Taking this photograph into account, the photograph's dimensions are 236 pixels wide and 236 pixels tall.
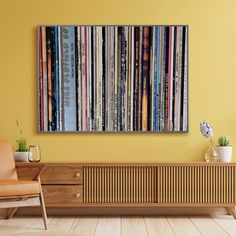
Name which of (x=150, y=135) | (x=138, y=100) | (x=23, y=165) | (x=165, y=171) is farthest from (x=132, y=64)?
(x=23, y=165)

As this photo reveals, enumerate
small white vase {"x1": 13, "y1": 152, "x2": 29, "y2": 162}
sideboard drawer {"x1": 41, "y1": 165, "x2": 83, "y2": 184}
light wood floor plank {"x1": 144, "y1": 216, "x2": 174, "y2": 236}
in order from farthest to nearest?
small white vase {"x1": 13, "y1": 152, "x2": 29, "y2": 162} → sideboard drawer {"x1": 41, "y1": 165, "x2": 83, "y2": 184} → light wood floor plank {"x1": 144, "y1": 216, "x2": 174, "y2": 236}

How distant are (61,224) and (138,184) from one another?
69cm

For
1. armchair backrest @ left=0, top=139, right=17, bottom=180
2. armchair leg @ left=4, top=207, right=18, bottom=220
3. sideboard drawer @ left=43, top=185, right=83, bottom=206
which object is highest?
armchair backrest @ left=0, top=139, right=17, bottom=180

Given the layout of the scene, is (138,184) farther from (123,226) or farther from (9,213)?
(9,213)

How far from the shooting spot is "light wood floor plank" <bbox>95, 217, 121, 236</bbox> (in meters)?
3.63

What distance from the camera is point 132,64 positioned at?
4531mm

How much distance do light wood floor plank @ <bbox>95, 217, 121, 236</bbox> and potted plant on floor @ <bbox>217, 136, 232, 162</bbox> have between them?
37.8 inches

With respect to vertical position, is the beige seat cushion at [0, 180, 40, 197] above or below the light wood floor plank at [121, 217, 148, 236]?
above

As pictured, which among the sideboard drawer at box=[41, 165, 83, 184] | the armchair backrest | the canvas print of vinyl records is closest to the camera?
the armchair backrest

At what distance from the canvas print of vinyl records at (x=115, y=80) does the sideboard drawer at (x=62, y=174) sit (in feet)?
1.33

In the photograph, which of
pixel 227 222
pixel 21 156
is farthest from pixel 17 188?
pixel 227 222

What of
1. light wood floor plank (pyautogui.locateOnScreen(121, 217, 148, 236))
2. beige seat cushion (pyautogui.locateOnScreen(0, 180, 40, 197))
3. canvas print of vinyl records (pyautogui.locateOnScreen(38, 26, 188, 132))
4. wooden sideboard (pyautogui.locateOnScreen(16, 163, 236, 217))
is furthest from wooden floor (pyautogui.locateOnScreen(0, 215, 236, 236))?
canvas print of vinyl records (pyautogui.locateOnScreen(38, 26, 188, 132))

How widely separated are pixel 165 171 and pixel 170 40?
1096 mm

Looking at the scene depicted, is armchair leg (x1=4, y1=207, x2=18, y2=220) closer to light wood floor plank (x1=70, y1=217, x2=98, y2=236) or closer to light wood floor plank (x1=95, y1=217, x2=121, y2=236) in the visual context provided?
light wood floor plank (x1=70, y1=217, x2=98, y2=236)
